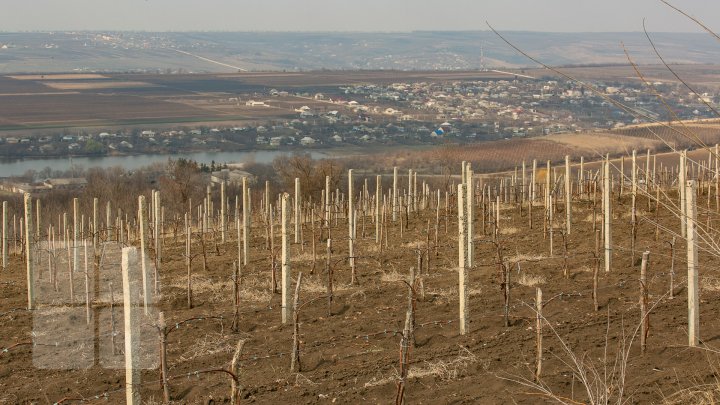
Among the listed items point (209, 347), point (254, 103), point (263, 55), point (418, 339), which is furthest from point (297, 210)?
point (263, 55)

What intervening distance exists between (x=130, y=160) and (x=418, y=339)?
53.0m

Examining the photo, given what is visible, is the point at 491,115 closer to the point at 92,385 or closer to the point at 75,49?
the point at 92,385

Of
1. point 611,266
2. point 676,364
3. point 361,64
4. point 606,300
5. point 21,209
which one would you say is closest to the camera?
point 676,364

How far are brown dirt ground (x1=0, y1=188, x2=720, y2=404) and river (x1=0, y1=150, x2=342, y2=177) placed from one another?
1647 inches

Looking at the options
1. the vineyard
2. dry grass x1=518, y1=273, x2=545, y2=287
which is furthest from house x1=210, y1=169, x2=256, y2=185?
dry grass x1=518, y1=273, x2=545, y2=287

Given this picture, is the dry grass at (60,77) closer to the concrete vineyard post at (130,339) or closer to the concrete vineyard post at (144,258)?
the concrete vineyard post at (144,258)

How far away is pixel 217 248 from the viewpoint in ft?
63.2

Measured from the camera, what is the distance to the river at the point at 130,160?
187 feet

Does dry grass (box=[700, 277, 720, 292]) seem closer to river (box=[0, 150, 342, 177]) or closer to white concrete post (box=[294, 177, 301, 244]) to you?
white concrete post (box=[294, 177, 301, 244])

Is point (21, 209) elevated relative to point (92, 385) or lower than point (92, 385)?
lower

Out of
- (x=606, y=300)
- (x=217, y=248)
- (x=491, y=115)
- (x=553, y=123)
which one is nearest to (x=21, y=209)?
(x=217, y=248)

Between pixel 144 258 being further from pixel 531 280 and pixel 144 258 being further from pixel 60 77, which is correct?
pixel 60 77

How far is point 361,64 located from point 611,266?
175 m

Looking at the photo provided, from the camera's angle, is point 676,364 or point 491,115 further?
point 491,115
